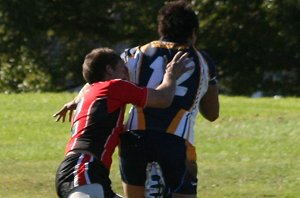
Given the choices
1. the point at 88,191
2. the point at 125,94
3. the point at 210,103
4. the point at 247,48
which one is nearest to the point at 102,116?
the point at 125,94

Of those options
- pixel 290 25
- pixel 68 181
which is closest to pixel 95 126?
pixel 68 181

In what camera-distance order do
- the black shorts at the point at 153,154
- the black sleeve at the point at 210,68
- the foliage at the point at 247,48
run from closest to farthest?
1. the black shorts at the point at 153,154
2. the black sleeve at the point at 210,68
3. the foliage at the point at 247,48

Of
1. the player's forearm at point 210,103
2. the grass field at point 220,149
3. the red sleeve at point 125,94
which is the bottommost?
the grass field at point 220,149

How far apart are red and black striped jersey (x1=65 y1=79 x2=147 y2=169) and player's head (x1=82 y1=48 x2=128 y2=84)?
0.20ft

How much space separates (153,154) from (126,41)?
75.4 feet

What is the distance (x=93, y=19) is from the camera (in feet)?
95.0

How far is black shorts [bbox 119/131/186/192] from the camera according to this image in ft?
20.9

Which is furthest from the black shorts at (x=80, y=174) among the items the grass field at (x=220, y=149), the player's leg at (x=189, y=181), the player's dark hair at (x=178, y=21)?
the grass field at (x=220, y=149)

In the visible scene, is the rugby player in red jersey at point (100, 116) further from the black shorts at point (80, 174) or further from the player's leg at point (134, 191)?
the player's leg at point (134, 191)

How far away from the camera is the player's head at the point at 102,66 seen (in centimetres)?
615

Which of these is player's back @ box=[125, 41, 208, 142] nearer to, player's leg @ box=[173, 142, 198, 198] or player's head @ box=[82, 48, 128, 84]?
player's leg @ box=[173, 142, 198, 198]

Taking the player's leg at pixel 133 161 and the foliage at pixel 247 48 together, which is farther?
the foliage at pixel 247 48

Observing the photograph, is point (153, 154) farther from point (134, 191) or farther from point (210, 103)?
point (210, 103)

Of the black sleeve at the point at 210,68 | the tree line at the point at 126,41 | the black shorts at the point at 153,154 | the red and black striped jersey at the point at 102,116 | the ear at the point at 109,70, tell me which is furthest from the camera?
the tree line at the point at 126,41
